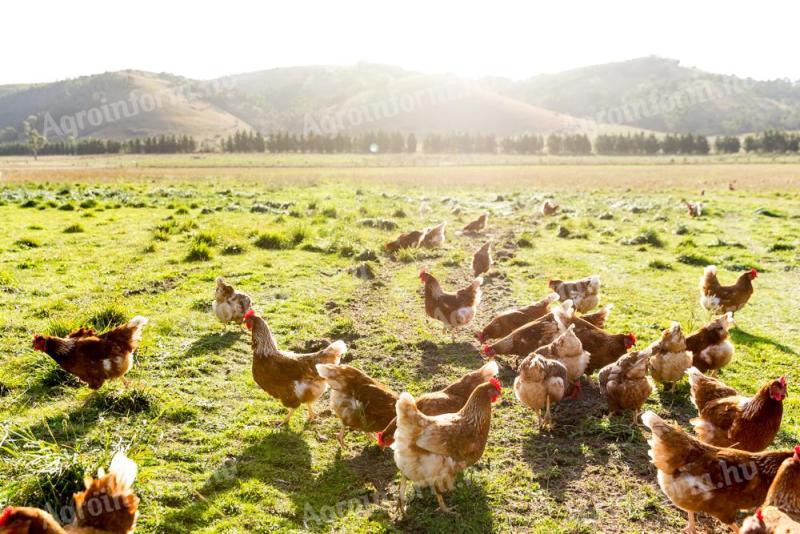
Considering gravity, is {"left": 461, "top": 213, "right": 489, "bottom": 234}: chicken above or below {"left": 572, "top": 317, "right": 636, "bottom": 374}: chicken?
above

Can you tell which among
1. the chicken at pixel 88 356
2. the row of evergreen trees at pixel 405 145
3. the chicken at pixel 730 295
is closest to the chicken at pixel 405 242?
the chicken at pixel 730 295

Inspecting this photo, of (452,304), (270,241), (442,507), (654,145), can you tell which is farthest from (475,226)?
(654,145)

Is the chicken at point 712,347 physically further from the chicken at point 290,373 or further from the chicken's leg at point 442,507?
the chicken at point 290,373

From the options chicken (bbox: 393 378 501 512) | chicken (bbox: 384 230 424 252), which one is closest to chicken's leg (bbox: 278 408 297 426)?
chicken (bbox: 393 378 501 512)

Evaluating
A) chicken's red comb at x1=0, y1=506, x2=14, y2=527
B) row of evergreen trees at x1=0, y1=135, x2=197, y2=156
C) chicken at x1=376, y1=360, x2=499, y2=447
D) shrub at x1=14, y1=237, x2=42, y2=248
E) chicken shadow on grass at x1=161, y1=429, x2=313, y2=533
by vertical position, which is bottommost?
chicken shadow on grass at x1=161, y1=429, x2=313, y2=533

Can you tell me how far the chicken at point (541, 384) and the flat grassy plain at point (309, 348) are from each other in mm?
381

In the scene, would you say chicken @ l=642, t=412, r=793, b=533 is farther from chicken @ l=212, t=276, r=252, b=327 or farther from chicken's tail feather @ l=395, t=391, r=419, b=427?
chicken @ l=212, t=276, r=252, b=327

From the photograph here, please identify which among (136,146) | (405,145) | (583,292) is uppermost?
(136,146)

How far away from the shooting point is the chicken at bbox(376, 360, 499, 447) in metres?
5.50

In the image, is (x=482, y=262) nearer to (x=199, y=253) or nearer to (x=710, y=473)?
(x=199, y=253)

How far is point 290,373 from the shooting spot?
6.31 m

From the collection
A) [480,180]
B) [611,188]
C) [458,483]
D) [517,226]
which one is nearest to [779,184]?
[611,188]

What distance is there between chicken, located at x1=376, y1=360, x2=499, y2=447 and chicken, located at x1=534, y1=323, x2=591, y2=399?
58.2 inches

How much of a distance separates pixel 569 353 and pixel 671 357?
1511 millimetres
